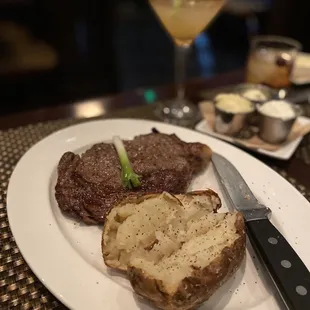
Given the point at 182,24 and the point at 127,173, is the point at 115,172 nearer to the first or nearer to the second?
the point at 127,173

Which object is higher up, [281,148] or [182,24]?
[182,24]

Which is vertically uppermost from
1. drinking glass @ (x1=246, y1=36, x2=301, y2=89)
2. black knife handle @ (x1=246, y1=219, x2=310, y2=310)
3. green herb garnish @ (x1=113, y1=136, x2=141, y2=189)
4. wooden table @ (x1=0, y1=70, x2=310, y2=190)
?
black knife handle @ (x1=246, y1=219, x2=310, y2=310)

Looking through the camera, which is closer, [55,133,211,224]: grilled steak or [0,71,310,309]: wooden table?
[0,71,310,309]: wooden table

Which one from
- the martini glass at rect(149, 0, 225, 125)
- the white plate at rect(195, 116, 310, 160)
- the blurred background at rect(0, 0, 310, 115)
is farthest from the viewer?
the blurred background at rect(0, 0, 310, 115)

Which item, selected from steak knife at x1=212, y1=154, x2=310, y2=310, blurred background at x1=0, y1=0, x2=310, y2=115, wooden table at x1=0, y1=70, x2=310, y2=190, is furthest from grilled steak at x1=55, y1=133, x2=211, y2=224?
blurred background at x1=0, y1=0, x2=310, y2=115

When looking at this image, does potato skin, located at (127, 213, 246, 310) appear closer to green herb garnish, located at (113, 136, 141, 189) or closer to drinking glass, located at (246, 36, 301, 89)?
green herb garnish, located at (113, 136, 141, 189)

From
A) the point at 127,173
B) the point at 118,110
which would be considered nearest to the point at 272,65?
the point at 118,110

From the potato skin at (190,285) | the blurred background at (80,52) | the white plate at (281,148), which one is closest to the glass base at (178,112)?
the white plate at (281,148)
